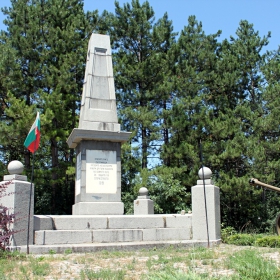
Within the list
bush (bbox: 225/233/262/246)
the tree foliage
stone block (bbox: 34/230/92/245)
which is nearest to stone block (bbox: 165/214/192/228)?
bush (bbox: 225/233/262/246)

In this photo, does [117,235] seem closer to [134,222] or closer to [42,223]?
[134,222]

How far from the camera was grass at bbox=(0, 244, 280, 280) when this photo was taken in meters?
4.95

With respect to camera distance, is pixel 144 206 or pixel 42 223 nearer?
pixel 42 223

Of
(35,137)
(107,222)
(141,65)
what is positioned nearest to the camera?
(35,137)

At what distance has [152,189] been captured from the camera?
19344 millimetres

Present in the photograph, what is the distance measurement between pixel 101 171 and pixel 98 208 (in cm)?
105

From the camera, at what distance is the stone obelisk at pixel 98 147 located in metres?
10.9

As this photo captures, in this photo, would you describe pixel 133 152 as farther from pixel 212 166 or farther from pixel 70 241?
pixel 70 241

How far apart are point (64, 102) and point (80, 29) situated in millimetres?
5422

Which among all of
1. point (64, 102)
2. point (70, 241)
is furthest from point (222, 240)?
point (64, 102)

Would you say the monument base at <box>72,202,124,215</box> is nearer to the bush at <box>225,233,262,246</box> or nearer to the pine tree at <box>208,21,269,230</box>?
the bush at <box>225,233,262,246</box>

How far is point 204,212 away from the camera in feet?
32.8

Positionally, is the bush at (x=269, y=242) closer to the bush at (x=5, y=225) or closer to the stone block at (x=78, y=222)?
the stone block at (x=78, y=222)

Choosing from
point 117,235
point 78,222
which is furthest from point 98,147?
point 117,235
